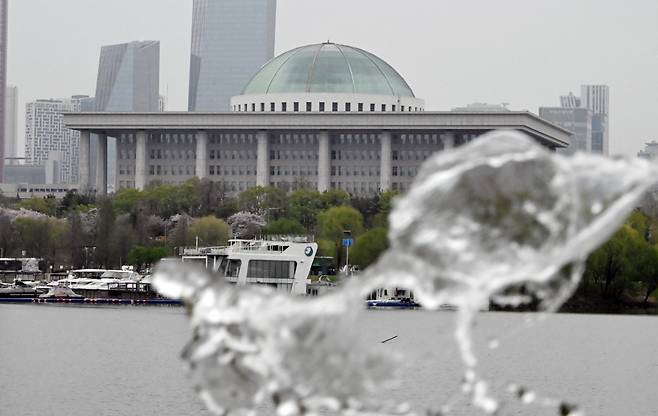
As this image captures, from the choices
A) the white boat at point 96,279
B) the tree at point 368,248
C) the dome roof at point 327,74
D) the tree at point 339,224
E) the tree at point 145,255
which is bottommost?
the white boat at point 96,279

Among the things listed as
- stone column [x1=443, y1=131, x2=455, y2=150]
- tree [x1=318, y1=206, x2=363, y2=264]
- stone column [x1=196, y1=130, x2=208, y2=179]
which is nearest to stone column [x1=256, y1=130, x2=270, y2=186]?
stone column [x1=196, y1=130, x2=208, y2=179]

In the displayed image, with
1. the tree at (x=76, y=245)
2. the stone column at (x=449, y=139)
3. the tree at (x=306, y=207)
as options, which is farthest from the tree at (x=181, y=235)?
the stone column at (x=449, y=139)

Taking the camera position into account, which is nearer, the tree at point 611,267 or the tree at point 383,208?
the tree at point 611,267

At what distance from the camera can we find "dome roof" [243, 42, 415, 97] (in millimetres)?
190000

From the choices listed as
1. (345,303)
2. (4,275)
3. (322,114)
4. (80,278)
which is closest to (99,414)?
(345,303)

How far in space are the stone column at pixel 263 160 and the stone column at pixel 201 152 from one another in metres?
6.04

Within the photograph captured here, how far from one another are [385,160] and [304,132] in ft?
32.3

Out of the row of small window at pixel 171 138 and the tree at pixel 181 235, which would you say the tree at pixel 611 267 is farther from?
the row of small window at pixel 171 138

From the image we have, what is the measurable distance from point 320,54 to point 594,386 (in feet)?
487

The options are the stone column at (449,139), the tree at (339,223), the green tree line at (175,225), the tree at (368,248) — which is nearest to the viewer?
the tree at (368,248)

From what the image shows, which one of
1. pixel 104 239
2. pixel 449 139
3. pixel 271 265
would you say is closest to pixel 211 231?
pixel 104 239

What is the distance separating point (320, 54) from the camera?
19462 centimetres

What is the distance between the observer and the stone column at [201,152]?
631 ft

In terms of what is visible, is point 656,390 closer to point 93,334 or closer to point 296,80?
point 93,334
